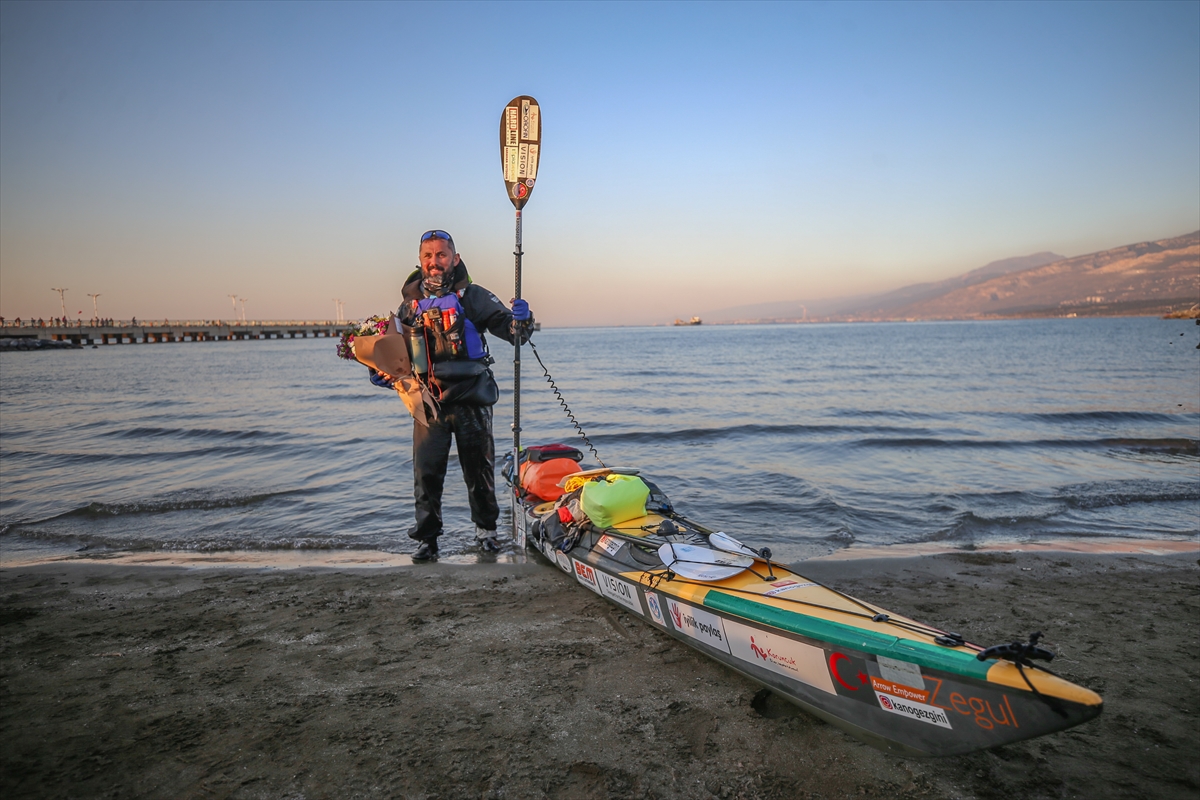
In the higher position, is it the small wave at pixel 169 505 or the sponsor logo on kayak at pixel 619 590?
the sponsor logo on kayak at pixel 619 590

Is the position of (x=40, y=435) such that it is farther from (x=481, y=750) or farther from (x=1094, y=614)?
(x=1094, y=614)

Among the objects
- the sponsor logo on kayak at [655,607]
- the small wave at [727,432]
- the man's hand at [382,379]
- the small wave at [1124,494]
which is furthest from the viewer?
the small wave at [727,432]

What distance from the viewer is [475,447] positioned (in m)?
6.38

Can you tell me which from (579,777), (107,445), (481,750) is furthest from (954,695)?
(107,445)

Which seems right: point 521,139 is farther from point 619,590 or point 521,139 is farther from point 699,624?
point 699,624

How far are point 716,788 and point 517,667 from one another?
1.54 metres

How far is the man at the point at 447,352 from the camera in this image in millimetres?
6000

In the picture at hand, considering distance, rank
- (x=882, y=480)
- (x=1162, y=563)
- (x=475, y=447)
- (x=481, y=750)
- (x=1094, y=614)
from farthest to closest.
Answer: (x=882, y=480), (x=475, y=447), (x=1162, y=563), (x=1094, y=614), (x=481, y=750)

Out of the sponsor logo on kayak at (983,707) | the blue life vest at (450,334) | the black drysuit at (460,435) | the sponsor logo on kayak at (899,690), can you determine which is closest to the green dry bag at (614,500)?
the black drysuit at (460,435)

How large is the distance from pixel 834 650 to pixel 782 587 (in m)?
0.72

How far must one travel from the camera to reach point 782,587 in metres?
3.71

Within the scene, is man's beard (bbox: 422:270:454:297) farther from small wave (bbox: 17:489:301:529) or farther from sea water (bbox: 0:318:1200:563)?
small wave (bbox: 17:489:301:529)

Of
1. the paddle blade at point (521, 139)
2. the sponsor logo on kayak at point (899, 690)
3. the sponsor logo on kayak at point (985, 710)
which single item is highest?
the paddle blade at point (521, 139)

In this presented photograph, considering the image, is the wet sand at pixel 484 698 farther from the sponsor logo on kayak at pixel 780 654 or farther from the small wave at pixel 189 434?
the small wave at pixel 189 434
